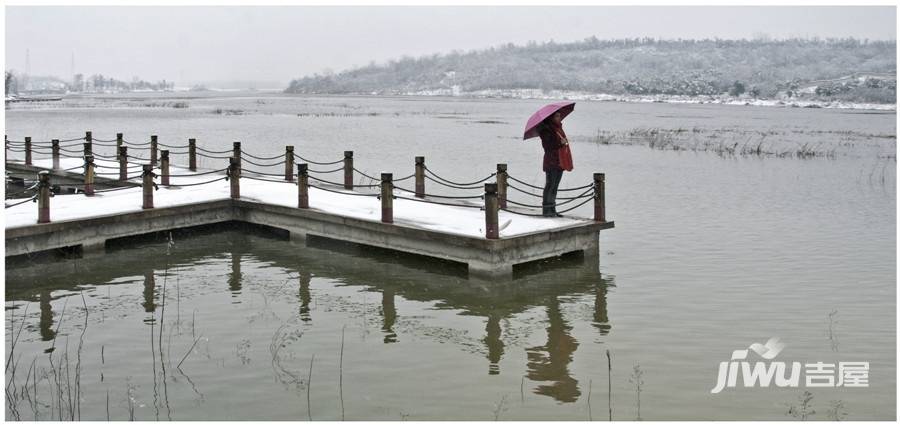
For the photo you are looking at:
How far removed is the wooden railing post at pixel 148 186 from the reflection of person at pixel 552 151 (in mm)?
6443

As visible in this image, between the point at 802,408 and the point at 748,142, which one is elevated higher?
the point at 748,142

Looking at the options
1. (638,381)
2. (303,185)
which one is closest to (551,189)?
(303,185)

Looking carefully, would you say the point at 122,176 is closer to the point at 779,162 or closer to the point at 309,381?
the point at 309,381

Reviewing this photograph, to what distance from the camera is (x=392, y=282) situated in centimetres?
1423

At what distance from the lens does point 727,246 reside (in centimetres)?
1736

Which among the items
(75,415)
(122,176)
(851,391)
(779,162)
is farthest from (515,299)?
(779,162)

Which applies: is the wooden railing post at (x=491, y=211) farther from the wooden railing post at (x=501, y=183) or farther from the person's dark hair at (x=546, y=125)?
the wooden railing post at (x=501, y=183)

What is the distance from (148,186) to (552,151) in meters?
6.68

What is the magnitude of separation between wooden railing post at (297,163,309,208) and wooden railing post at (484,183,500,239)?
13.0 feet

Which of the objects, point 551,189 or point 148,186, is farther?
point 148,186

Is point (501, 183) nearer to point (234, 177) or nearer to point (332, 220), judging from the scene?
point (332, 220)

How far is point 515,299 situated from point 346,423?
16.4 feet

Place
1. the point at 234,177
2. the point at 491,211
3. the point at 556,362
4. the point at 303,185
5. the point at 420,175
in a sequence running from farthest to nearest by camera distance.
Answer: the point at 420,175
the point at 234,177
the point at 303,185
the point at 491,211
the point at 556,362

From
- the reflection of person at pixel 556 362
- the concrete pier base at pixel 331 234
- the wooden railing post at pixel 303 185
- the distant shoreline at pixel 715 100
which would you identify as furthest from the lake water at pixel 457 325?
the distant shoreline at pixel 715 100
